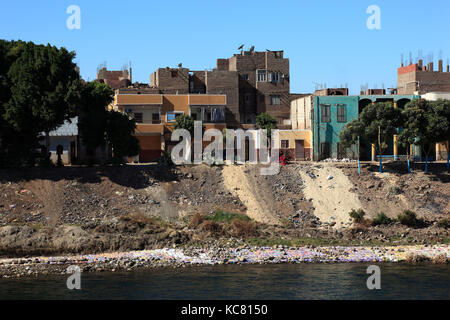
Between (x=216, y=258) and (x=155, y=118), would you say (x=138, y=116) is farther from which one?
(x=216, y=258)

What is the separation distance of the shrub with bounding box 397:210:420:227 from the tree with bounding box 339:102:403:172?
321 inches

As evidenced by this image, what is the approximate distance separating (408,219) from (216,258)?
15897 millimetres

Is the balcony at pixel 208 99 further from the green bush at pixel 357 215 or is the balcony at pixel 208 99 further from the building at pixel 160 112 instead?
the green bush at pixel 357 215

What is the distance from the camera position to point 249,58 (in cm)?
8250

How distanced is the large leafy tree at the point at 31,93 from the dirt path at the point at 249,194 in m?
14.0

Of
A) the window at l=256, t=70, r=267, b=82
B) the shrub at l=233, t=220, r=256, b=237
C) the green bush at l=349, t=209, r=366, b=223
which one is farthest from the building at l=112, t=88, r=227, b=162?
the green bush at l=349, t=209, r=366, b=223

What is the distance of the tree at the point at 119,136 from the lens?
56.8 metres

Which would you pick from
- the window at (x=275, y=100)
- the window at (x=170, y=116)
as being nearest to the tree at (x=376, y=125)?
the window at (x=170, y=116)

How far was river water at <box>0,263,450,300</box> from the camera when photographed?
33094 mm

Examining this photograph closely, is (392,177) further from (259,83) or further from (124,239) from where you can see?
(259,83)

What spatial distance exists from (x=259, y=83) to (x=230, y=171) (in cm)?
2741

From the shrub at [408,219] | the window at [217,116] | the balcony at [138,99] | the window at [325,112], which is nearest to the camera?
the shrub at [408,219]

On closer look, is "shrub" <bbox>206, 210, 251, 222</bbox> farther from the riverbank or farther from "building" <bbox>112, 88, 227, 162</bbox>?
"building" <bbox>112, 88, 227, 162</bbox>

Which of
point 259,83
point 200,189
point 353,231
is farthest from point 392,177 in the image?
point 259,83
